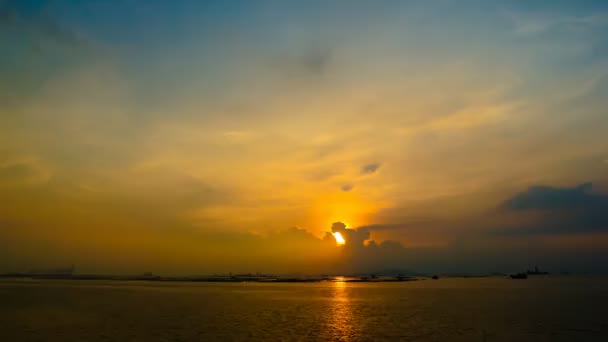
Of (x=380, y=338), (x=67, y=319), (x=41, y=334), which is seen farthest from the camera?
(x=67, y=319)

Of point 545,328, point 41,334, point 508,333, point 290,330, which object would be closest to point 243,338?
point 290,330

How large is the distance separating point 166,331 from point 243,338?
32.2 feet

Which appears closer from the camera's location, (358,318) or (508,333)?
(508,333)

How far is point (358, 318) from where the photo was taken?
5622 cm

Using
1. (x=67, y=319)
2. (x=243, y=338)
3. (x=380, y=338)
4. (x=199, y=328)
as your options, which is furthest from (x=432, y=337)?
(x=67, y=319)

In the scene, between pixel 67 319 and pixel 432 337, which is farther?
pixel 67 319

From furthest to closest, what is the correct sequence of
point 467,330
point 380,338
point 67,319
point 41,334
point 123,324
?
1. point 67,319
2. point 123,324
3. point 467,330
4. point 41,334
5. point 380,338

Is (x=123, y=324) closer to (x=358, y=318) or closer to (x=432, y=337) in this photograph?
(x=358, y=318)

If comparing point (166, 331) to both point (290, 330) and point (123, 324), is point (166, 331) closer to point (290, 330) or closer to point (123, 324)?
point (123, 324)

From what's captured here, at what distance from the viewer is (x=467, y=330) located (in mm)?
45062

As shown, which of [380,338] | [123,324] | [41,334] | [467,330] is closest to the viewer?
[380,338]

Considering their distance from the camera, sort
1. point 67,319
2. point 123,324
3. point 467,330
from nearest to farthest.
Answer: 1. point 467,330
2. point 123,324
3. point 67,319

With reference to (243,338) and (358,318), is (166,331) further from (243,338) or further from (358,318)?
(358,318)

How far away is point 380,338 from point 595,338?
67.2 feet
